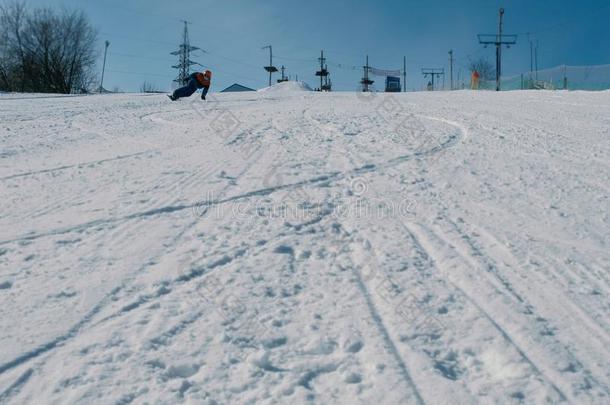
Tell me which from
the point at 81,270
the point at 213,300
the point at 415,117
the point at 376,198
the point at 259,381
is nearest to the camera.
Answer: the point at 259,381

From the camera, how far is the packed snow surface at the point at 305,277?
7.13ft

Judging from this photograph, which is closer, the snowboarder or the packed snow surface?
the packed snow surface

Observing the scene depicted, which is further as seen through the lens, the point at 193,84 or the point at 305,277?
the point at 193,84

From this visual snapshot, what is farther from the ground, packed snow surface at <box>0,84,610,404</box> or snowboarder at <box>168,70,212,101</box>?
snowboarder at <box>168,70,212,101</box>

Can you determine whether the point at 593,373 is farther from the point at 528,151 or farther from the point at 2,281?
the point at 528,151

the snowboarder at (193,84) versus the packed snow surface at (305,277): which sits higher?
the snowboarder at (193,84)

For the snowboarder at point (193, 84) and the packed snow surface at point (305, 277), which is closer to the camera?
the packed snow surface at point (305, 277)

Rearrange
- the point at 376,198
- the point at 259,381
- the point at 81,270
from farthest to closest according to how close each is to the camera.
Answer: the point at 376,198 → the point at 81,270 → the point at 259,381

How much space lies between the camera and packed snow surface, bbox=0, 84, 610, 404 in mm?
2174

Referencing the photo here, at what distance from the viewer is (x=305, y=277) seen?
3.17 metres

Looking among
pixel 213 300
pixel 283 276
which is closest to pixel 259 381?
pixel 213 300

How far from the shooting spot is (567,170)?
597cm

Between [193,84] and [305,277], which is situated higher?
[193,84]

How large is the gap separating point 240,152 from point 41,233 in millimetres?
3667
